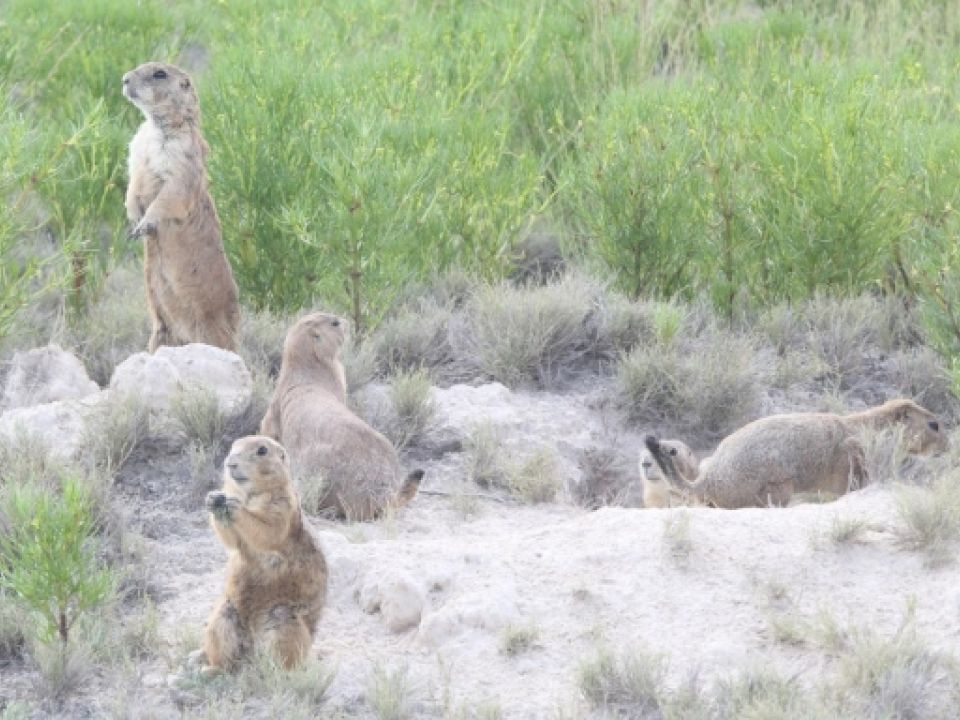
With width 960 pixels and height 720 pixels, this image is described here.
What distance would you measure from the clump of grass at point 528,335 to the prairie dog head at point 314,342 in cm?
117

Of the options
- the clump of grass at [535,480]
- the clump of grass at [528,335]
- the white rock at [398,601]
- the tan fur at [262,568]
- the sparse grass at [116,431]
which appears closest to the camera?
the tan fur at [262,568]

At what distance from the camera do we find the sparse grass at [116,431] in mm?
8531

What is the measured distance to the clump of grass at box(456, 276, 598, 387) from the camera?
1004 centimetres

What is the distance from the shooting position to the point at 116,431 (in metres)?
8.59

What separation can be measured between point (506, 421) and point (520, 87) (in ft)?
15.6

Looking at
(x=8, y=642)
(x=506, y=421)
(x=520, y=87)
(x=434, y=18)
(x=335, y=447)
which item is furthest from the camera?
(x=434, y=18)

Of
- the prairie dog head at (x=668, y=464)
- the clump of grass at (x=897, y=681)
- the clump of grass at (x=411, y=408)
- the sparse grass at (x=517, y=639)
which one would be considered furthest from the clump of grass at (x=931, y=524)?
the clump of grass at (x=411, y=408)

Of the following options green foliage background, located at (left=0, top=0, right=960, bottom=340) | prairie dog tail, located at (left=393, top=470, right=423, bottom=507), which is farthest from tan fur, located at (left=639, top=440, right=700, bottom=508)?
green foliage background, located at (left=0, top=0, right=960, bottom=340)

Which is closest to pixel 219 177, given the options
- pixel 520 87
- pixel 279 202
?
pixel 279 202

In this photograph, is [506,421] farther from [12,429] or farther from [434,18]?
[434,18]

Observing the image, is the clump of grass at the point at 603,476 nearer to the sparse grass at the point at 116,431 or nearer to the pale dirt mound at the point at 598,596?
the pale dirt mound at the point at 598,596

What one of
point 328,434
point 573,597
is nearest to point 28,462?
point 328,434

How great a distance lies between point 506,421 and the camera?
369 inches

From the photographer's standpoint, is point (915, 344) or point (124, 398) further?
point (915, 344)
